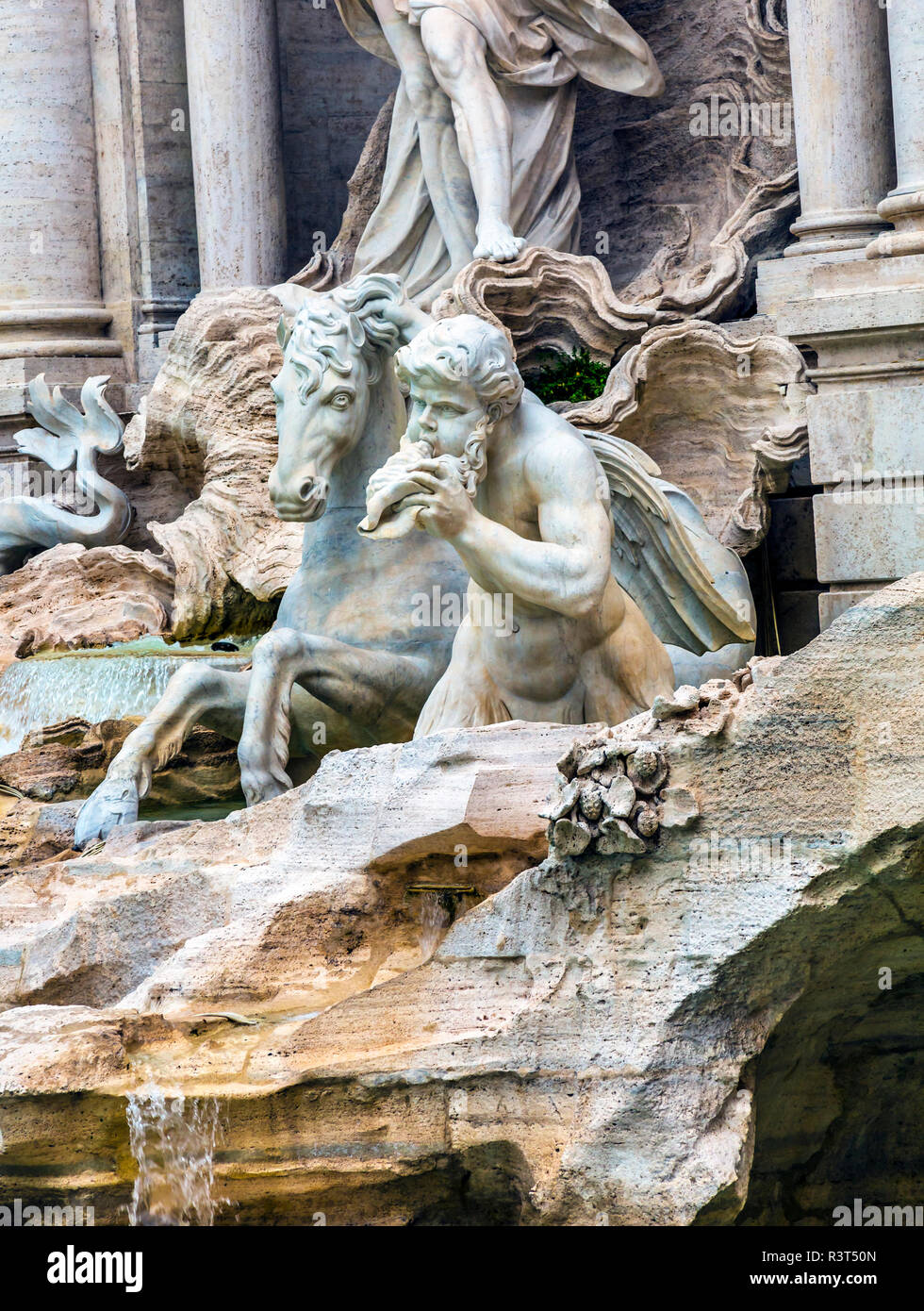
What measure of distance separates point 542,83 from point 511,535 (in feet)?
14.2

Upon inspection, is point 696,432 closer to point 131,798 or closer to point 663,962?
point 131,798

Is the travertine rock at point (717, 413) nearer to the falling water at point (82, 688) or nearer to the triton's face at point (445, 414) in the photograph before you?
the falling water at point (82, 688)

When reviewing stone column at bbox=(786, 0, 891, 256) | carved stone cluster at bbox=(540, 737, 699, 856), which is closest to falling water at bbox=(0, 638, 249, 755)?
stone column at bbox=(786, 0, 891, 256)

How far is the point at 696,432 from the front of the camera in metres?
7.55

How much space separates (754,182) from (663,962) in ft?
18.4

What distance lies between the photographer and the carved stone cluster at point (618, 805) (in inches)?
139

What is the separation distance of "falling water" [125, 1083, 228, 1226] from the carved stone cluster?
80cm

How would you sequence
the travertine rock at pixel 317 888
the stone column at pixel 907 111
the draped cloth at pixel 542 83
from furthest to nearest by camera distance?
1. the draped cloth at pixel 542 83
2. the stone column at pixel 907 111
3. the travertine rock at pixel 317 888

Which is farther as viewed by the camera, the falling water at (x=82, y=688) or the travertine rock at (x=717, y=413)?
the travertine rock at (x=717, y=413)

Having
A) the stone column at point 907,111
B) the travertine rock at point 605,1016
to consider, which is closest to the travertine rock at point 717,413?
the stone column at point 907,111

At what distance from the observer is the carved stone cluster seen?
3523mm

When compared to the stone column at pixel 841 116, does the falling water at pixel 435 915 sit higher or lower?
lower

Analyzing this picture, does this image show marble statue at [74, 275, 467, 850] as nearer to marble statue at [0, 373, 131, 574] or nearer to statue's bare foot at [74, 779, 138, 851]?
statue's bare foot at [74, 779, 138, 851]

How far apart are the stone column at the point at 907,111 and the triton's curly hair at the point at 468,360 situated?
8.46 ft
